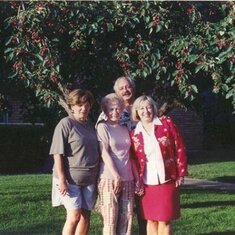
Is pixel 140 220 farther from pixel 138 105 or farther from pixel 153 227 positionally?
pixel 138 105

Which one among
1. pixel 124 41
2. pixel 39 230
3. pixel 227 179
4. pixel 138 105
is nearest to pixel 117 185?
pixel 138 105

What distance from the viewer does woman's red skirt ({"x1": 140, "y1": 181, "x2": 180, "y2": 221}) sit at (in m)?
5.88

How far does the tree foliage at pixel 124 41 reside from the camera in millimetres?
6254

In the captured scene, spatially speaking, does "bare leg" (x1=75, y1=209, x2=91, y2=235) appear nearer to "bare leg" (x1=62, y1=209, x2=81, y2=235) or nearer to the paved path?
"bare leg" (x1=62, y1=209, x2=81, y2=235)

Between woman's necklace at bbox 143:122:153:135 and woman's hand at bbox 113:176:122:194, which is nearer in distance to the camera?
woman's hand at bbox 113:176:122:194

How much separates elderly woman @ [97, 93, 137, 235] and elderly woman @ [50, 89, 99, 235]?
9cm

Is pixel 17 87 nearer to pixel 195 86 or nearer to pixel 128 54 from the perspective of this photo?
pixel 128 54

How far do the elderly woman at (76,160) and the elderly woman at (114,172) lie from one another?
92 millimetres

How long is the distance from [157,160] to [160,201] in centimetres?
39

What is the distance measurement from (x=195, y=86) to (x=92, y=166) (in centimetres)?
155

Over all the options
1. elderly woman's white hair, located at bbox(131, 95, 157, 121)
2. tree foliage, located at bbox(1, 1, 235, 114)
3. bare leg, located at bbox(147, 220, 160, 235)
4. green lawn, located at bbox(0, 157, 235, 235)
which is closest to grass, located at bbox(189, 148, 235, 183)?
green lawn, located at bbox(0, 157, 235, 235)

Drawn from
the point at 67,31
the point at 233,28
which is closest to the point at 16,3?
the point at 67,31

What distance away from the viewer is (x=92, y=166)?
18.6 feet

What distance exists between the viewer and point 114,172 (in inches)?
221
